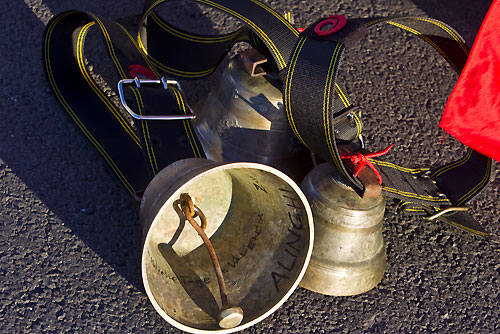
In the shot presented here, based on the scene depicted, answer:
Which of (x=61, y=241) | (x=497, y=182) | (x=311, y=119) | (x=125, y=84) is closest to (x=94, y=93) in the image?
(x=125, y=84)

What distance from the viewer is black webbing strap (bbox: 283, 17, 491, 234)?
1643 millimetres

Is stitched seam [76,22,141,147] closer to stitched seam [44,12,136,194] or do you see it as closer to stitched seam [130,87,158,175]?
stitched seam [44,12,136,194]

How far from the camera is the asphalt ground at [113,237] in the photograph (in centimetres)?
175

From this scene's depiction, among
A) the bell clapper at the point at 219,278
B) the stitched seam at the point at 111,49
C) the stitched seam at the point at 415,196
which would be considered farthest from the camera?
the stitched seam at the point at 111,49

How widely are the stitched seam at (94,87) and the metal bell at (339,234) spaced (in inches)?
26.9

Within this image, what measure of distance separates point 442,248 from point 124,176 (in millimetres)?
1093

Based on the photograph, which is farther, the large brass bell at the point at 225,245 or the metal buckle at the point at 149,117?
the metal buckle at the point at 149,117

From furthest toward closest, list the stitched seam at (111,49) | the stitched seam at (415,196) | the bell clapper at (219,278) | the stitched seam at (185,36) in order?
1. the stitched seam at (185,36)
2. the stitched seam at (111,49)
3. the stitched seam at (415,196)
4. the bell clapper at (219,278)

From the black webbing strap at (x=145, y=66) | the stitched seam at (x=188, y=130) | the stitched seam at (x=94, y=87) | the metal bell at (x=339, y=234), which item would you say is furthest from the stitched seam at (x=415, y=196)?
the stitched seam at (x=94, y=87)

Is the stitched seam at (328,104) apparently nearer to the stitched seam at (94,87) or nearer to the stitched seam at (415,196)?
the stitched seam at (415,196)

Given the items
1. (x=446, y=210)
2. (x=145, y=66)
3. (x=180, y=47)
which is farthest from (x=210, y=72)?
(x=446, y=210)

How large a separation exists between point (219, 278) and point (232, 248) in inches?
9.2

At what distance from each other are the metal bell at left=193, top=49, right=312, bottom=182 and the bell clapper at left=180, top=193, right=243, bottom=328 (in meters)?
0.35

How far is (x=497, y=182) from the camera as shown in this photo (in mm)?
2244
